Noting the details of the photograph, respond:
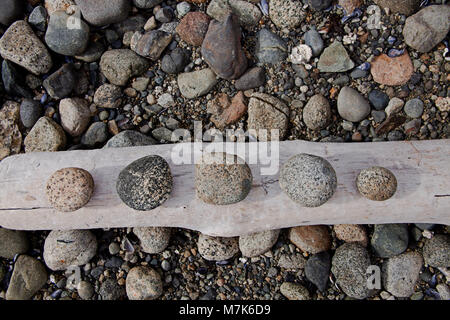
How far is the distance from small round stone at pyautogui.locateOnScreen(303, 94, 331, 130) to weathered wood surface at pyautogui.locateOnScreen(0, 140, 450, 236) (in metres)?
0.30

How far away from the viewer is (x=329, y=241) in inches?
105

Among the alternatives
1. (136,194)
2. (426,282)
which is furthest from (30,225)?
(426,282)

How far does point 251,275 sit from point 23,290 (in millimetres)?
1691

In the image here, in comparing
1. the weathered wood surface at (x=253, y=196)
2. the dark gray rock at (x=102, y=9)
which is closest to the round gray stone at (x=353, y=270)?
the weathered wood surface at (x=253, y=196)

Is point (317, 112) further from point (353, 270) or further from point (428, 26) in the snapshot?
point (353, 270)

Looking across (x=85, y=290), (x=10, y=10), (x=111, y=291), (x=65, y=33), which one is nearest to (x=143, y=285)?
(x=111, y=291)

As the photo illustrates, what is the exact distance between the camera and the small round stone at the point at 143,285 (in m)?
2.60

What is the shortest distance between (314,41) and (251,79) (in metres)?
0.55

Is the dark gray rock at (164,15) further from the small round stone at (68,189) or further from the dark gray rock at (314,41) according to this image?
the small round stone at (68,189)

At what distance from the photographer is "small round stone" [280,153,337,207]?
2102mm

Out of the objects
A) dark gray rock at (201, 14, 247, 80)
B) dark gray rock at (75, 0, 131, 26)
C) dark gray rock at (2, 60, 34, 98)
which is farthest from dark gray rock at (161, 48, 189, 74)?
dark gray rock at (2, 60, 34, 98)

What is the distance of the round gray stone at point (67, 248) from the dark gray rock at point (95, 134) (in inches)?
26.9

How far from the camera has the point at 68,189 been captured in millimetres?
2205

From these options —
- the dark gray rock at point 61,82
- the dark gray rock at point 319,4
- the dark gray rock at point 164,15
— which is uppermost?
the dark gray rock at point 319,4
